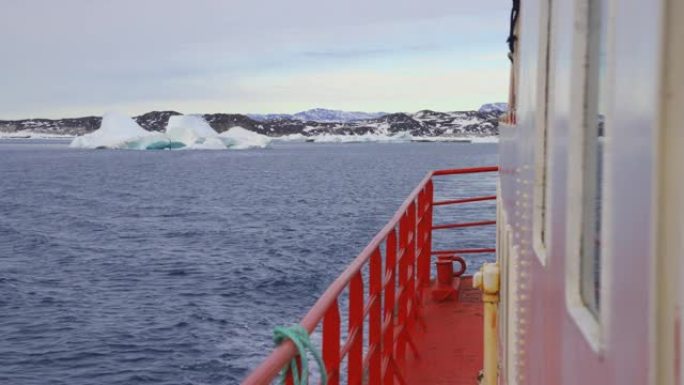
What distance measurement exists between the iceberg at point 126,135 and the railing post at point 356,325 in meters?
136

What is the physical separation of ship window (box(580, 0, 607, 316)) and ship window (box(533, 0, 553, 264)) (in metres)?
0.72

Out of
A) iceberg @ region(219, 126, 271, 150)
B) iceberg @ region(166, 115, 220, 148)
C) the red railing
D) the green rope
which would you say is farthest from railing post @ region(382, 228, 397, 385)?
iceberg @ region(219, 126, 271, 150)

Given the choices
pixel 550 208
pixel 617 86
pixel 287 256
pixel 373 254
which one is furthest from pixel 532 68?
pixel 287 256

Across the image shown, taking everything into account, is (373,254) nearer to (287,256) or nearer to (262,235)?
(287,256)

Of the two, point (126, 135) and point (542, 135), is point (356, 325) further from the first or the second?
point (126, 135)

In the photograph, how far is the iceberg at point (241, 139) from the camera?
161975mm

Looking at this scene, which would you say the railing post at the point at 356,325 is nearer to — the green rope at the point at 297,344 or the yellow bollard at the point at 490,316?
the green rope at the point at 297,344

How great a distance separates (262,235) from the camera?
3778 centimetres

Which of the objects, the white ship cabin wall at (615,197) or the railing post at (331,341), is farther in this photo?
the railing post at (331,341)

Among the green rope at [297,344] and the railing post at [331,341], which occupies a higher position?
the green rope at [297,344]

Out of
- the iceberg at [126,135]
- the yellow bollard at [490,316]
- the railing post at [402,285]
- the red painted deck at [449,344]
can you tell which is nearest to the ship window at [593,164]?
the yellow bollard at [490,316]

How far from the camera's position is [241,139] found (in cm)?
16738

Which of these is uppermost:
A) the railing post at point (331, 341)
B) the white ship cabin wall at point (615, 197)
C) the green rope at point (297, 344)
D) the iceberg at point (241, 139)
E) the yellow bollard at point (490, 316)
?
the white ship cabin wall at point (615, 197)

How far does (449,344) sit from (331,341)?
11.8ft
